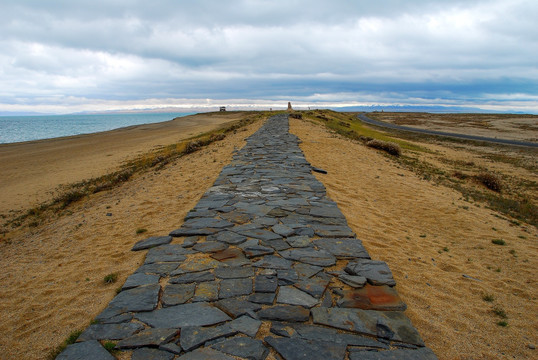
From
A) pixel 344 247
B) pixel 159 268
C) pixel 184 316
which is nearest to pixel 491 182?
pixel 344 247

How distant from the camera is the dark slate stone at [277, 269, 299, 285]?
123 inches

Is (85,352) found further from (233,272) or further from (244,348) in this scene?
(233,272)

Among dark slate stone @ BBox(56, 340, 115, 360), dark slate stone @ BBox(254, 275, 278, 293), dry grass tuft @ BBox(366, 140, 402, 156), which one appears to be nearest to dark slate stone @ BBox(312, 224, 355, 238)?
dark slate stone @ BBox(254, 275, 278, 293)

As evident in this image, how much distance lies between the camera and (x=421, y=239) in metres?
5.14

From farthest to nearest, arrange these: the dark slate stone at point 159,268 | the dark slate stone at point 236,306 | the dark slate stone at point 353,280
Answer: the dark slate stone at point 159,268
the dark slate stone at point 353,280
the dark slate stone at point 236,306

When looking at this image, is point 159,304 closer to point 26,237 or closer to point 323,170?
point 26,237

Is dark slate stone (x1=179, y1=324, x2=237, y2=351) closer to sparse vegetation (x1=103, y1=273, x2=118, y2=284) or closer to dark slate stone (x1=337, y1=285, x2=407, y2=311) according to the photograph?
dark slate stone (x1=337, y1=285, x2=407, y2=311)

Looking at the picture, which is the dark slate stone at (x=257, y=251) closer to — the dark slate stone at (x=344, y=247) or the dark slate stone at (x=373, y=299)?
the dark slate stone at (x=344, y=247)

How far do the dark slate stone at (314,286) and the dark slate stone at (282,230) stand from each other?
3.61 feet

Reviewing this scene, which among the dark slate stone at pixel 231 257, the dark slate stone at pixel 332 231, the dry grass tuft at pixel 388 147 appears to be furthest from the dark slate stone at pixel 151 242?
the dry grass tuft at pixel 388 147

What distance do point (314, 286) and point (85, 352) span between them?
2008mm

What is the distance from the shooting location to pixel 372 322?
8.32 feet

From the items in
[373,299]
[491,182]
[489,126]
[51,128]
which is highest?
[51,128]

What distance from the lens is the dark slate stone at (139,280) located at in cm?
314
